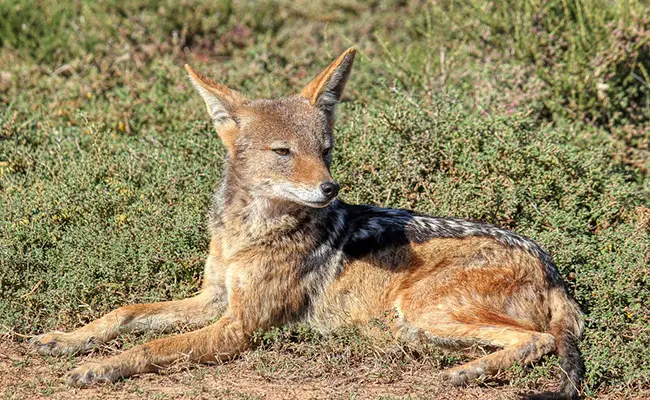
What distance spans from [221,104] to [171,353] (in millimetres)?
1879

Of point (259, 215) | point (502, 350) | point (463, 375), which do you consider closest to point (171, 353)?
point (259, 215)

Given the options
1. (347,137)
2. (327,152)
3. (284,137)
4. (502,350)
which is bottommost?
(502,350)

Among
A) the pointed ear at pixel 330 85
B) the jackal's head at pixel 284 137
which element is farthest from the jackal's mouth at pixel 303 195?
the pointed ear at pixel 330 85

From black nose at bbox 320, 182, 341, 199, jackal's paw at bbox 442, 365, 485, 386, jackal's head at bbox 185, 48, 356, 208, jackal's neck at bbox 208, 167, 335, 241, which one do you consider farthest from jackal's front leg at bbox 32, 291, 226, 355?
jackal's paw at bbox 442, 365, 485, 386

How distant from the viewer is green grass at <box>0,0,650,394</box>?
20.9ft

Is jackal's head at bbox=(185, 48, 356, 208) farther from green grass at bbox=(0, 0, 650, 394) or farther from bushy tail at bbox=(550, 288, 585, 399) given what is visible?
bushy tail at bbox=(550, 288, 585, 399)

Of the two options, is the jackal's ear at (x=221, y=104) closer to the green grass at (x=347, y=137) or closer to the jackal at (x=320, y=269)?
the jackal at (x=320, y=269)

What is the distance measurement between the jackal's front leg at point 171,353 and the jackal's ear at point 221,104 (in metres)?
1.40

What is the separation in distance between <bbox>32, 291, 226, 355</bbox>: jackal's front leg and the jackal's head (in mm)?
996

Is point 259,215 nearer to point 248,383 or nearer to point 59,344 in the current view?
point 248,383

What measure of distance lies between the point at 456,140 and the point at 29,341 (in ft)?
13.5

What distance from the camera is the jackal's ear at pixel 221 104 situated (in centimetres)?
605

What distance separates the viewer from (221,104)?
6.09 m

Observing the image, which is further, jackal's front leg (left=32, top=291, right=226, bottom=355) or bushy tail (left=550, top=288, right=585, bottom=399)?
jackal's front leg (left=32, top=291, right=226, bottom=355)
